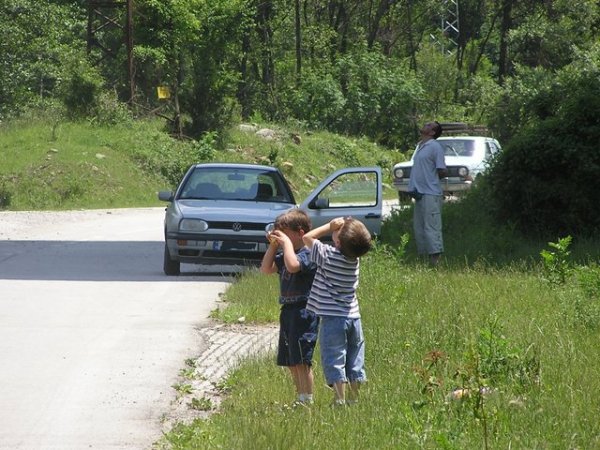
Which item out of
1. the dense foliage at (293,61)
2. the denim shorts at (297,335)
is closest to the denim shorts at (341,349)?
the denim shorts at (297,335)

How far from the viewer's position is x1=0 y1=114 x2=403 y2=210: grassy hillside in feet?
122

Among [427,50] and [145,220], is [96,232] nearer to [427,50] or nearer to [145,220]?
[145,220]

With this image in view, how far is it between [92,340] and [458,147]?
21232 millimetres

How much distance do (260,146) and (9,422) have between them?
131 feet

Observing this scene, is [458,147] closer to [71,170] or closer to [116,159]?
[71,170]

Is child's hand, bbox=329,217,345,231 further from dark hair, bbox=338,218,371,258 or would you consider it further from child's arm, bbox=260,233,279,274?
child's arm, bbox=260,233,279,274

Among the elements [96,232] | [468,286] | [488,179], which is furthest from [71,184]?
[468,286]

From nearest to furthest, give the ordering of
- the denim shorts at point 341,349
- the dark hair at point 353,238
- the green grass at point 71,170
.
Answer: the dark hair at point 353,238 → the denim shorts at point 341,349 → the green grass at point 71,170

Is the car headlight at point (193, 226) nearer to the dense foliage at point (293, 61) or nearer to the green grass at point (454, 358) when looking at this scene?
the green grass at point (454, 358)

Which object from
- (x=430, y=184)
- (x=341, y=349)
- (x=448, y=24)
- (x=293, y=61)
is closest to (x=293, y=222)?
(x=341, y=349)

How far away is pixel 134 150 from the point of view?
42.4m

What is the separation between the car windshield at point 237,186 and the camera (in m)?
19.2

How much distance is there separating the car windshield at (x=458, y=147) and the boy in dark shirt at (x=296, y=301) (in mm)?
23588

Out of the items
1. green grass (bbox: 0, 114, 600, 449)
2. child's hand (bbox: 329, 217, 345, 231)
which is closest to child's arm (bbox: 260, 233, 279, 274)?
child's hand (bbox: 329, 217, 345, 231)
